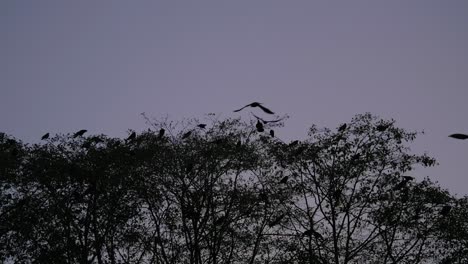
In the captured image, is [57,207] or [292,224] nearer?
[57,207]

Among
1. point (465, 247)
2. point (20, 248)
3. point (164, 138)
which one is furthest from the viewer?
point (164, 138)

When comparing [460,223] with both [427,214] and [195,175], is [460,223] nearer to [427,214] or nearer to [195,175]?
[427,214]

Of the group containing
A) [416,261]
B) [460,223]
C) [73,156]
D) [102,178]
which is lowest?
[416,261]

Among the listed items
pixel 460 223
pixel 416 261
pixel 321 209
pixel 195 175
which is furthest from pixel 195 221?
pixel 460 223

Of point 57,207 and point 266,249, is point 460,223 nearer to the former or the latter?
point 266,249

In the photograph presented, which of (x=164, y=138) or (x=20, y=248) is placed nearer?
(x=20, y=248)

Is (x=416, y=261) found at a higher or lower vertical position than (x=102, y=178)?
lower

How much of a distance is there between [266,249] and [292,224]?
1.70m

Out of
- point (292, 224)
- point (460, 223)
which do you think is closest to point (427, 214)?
point (460, 223)

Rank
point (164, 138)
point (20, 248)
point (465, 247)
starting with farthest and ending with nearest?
point (164, 138) < point (465, 247) < point (20, 248)

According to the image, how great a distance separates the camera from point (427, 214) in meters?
20.6

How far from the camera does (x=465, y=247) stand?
2056 cm

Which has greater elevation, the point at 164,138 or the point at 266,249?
the point at 164,138

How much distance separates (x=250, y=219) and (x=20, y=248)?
10.0 metres
